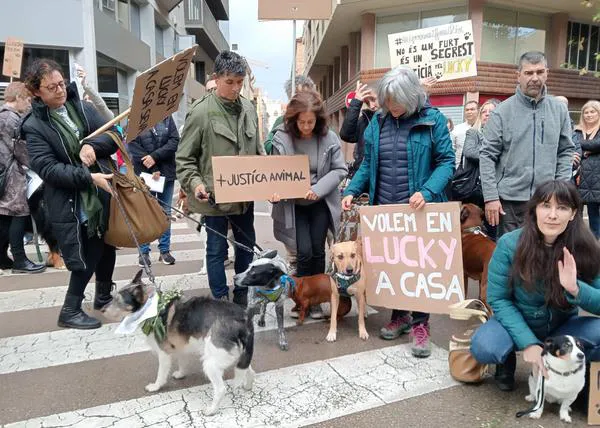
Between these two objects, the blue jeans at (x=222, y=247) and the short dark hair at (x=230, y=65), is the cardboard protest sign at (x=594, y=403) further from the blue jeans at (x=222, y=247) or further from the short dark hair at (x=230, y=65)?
the short dark hair at (x=230, y=65)

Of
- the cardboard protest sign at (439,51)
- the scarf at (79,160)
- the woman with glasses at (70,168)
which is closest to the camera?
the woman with glasses at (70,168)

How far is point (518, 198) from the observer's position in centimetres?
372

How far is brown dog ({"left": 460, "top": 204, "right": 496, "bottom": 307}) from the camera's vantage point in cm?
411

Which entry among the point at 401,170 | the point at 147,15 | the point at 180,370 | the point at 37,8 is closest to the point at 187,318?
the point at 180,370

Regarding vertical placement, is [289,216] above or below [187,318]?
above

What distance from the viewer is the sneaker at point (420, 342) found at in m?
3.57

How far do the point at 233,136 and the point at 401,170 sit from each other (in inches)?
61.0

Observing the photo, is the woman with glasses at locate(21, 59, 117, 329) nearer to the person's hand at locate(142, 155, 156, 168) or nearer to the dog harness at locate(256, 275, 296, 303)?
the dog harness at locate(256, 275, 296, 303)

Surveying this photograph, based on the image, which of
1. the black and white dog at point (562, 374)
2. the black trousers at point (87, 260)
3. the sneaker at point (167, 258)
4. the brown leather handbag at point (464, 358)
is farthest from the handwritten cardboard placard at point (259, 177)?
the sneaker at point (167, 258)

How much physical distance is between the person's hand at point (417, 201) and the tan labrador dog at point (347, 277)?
62 cm

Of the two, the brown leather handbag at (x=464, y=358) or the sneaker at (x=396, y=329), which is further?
the sneaker at (x=396, y=329)

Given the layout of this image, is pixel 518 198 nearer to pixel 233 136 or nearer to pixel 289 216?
pixel 289 216

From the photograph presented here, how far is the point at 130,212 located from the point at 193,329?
1.54m

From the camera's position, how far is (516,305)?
9.80 ft
